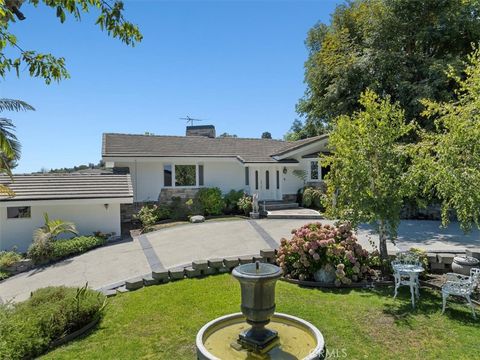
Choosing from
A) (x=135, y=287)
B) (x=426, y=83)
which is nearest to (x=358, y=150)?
(x=135, y=287)

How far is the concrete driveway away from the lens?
11.8 m

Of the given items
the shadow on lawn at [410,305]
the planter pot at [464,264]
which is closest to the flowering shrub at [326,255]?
the shadow on lawn at [410,305]

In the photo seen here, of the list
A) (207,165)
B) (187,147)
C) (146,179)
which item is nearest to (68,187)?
(146,179)

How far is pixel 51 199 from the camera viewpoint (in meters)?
16.5

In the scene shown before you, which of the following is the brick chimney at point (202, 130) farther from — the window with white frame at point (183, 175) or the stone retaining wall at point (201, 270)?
the stone retaining wall at point (201, 270)

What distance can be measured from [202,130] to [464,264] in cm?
3085

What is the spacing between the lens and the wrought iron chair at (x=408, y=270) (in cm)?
851

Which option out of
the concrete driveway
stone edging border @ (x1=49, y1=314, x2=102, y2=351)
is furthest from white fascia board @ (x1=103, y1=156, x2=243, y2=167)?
stone edging border @ (x1=49, y1=314, x2=102, y2=351)

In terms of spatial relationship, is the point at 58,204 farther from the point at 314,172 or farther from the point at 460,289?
the point at 314,172

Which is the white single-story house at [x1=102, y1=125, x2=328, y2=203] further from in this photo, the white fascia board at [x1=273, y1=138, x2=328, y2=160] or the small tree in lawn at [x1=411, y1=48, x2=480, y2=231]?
the small tree in lawn at [x1=411, y1=48, x2=480, y2=231]

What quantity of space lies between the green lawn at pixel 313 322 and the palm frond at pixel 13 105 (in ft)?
36.0

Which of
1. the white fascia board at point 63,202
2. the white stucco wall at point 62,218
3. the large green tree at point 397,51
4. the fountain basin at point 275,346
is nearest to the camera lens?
the fountain basin at point 275,346

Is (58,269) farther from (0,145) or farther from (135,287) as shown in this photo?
(0,145)

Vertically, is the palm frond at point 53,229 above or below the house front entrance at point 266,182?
below
